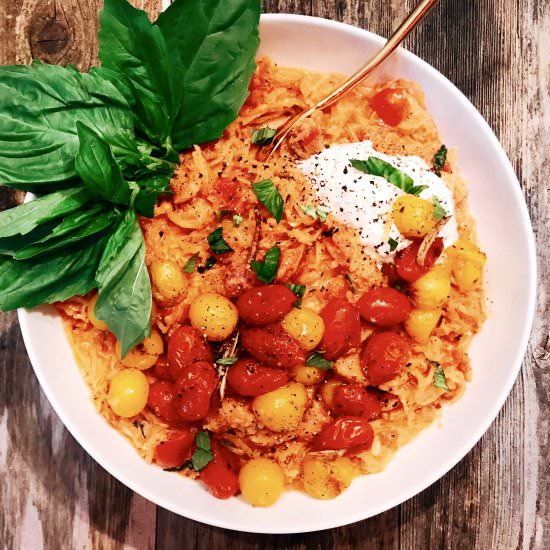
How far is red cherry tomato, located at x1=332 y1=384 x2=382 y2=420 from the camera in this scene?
3.03 metres

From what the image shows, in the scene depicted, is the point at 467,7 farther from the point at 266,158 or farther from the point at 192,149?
the point at 192,149

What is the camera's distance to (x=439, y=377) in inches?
125

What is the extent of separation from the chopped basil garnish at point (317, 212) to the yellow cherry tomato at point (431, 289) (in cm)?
59

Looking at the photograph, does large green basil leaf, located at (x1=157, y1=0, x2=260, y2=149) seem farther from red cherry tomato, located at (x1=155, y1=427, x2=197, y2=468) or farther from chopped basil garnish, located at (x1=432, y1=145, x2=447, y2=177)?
red cherry tomato, located at (x1=155, y1=427, x2=197, y2=468)

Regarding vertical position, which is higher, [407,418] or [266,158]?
[266,158]

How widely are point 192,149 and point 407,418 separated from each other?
6.24ft

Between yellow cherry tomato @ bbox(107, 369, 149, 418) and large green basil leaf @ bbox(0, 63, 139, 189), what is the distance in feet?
3.44

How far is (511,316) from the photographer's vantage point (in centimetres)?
321

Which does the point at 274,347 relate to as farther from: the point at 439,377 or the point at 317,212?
the point at 439,377

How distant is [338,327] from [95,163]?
1.42m

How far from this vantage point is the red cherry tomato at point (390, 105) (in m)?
3.24

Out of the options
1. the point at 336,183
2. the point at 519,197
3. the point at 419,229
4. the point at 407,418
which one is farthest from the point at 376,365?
the point at 519,197

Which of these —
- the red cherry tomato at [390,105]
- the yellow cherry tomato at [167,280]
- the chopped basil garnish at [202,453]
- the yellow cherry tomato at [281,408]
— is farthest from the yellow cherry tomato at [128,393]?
the red cherry tomato at [390,105]

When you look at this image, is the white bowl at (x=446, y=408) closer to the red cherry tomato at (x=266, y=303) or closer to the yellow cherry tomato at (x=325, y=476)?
the yellow cherry tomato at (x=325, y=476)
